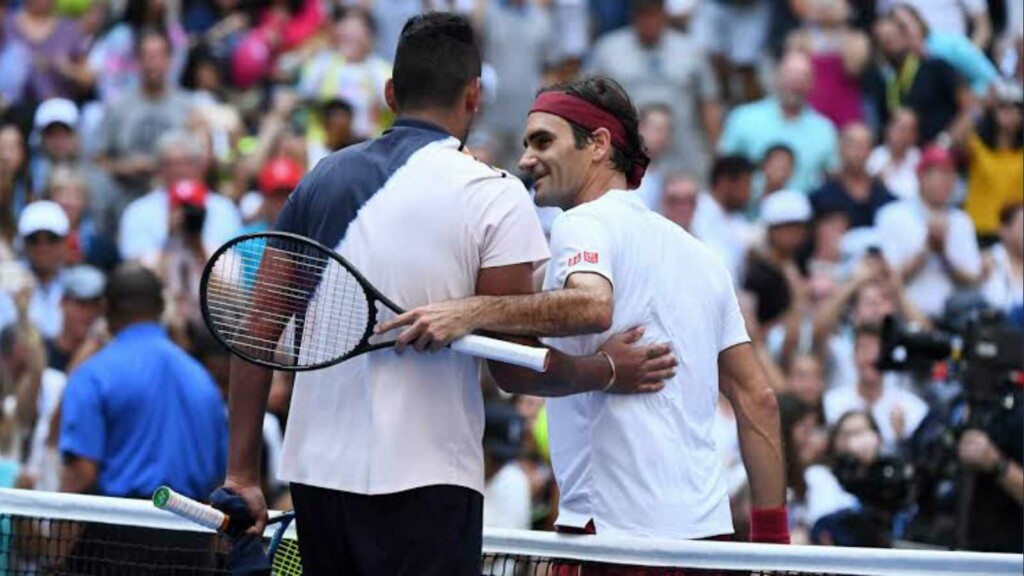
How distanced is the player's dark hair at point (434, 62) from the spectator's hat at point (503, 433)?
18.5ft

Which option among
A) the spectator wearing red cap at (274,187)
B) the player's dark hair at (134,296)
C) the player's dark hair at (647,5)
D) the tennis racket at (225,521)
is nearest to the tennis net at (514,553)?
the tennis racket at (225,521)

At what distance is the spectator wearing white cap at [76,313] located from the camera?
1189cm

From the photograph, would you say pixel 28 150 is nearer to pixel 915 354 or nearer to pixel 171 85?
pixel 171 85

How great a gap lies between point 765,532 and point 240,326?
5.43 feet

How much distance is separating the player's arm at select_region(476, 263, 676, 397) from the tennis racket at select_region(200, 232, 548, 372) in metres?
0.20

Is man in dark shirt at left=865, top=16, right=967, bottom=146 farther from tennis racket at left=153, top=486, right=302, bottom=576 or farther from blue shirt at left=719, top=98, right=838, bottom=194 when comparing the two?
tennis racket at left=153, top=486, right=302, bottom=576

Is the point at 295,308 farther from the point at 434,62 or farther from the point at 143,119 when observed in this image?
the point at 143,119

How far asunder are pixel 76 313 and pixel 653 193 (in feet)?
14.0

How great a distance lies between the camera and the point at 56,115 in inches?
591

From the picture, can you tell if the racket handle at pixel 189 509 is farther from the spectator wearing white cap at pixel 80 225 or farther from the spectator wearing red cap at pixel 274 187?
→ the spectator wearing white cap at pixel 80 225

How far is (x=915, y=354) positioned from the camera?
9.91 metres

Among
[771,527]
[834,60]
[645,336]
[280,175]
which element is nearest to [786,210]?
[834,60]

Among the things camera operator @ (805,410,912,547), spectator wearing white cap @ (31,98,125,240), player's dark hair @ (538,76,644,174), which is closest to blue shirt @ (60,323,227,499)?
camera operator @ (805,410,912,547)

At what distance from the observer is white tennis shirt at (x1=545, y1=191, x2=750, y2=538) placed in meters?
6.04
